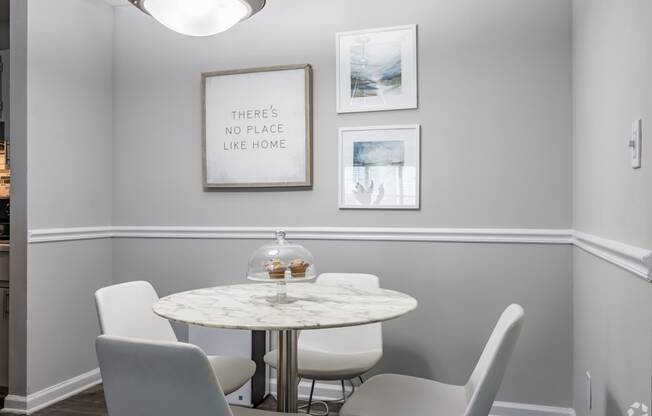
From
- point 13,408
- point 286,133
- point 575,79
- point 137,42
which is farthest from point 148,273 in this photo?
point 575,79

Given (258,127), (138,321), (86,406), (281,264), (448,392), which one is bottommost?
(86,406)

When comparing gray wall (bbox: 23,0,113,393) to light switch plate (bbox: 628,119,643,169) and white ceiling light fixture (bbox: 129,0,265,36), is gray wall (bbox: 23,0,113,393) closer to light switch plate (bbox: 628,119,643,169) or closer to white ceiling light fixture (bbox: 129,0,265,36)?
white ceiling light fixture (bbox: 129,0,265,36)

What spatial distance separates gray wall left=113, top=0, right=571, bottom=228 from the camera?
9.20ft

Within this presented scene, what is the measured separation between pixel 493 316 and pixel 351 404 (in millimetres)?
1354

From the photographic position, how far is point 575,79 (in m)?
2.65

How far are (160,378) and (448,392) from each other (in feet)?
3.55

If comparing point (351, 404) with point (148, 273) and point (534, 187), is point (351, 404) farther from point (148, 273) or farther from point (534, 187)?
point (148, 273)

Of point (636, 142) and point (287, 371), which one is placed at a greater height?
point (636, 142)

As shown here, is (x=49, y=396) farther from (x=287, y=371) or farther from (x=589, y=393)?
(x=589, y=393)

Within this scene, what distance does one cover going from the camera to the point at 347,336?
268 centimetres

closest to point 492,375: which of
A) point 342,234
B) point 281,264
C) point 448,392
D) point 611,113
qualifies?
point 448,392

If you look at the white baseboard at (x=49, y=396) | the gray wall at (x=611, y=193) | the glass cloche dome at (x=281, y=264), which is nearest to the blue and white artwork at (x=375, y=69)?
the gray wall at (x=611, y=193)

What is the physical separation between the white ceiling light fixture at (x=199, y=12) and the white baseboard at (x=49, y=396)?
222cm

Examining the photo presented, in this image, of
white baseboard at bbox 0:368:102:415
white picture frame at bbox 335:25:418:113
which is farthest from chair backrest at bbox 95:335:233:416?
white picture frame at bbox 335:25:418:113
